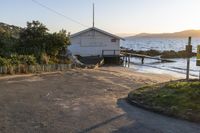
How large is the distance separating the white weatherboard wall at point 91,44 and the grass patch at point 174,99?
3055cm

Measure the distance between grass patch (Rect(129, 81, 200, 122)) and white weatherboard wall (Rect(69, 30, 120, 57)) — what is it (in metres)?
30.6

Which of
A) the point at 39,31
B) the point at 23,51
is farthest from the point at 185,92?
the point at 39,31

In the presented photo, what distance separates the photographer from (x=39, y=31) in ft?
80.6

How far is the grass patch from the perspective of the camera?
9.67 metres

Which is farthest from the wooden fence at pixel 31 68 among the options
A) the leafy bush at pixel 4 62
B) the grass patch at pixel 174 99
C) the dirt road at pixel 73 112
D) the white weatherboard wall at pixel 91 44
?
the white weatherboard wall at pixel 91 44

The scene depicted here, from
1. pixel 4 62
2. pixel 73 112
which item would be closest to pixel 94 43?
pixel 4 62

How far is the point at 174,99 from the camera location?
1092cm

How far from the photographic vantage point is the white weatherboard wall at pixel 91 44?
43438 millimetres

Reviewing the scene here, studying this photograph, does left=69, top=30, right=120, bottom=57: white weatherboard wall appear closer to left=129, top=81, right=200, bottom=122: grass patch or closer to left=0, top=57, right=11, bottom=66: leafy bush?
left=0, top=57, right=11, bottom=66: leafy bush

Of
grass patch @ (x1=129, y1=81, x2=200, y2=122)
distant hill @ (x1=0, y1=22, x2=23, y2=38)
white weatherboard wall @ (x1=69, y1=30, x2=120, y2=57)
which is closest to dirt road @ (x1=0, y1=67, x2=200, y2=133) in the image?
grass patch @ (x1=129, y1=81, x2=200, y2=122)

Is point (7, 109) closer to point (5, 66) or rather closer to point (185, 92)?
point (185, 92)

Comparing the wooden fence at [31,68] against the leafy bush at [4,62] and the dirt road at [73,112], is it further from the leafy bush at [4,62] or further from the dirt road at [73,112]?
the dirt road at [73,112]

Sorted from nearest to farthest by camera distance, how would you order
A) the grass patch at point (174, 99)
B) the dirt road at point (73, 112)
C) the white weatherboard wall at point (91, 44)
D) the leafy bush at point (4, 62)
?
the dirt road at point (73, 112)
the grass patch at point (174, 99)
the leafy bush at point (4, 62)
the white weatherboard wall at point (91, 44)

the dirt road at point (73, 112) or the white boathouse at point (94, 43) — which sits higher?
the white boathouse at point (94, 43)
